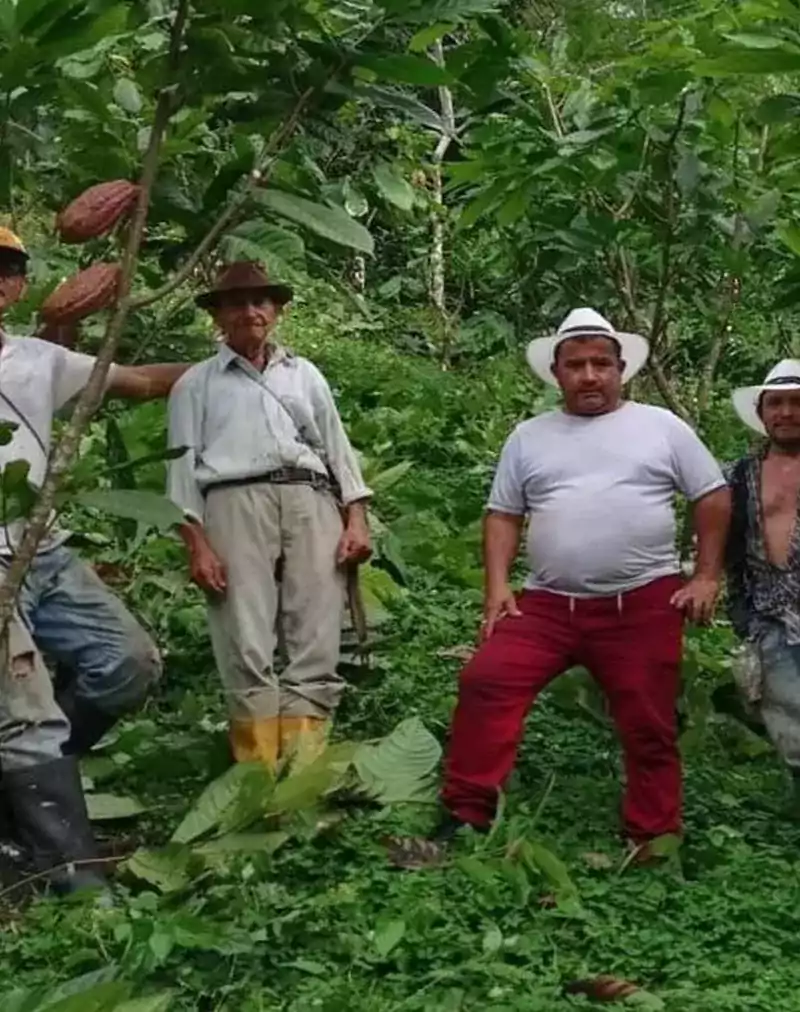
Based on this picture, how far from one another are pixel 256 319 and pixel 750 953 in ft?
7.31

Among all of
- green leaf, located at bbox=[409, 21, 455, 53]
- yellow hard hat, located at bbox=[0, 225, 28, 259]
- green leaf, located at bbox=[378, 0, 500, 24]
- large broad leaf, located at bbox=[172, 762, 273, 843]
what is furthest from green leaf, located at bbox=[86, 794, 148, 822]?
green leaf, located at bbox=[378, 0, 500, 24]

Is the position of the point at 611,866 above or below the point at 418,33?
below

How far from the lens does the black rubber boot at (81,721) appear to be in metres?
4.20

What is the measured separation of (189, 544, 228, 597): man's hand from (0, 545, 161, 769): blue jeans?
0.34 meters

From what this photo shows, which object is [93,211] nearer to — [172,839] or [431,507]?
[172,839]

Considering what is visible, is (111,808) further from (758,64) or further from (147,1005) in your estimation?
(758,64)

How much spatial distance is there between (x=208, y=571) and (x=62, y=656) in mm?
547

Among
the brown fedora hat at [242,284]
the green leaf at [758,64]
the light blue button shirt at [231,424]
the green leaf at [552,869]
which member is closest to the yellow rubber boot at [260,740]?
the light blue button shirt at [231,424]

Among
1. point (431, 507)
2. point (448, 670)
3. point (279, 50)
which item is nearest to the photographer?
point (279, 50)

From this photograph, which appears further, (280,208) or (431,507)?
(431,507)

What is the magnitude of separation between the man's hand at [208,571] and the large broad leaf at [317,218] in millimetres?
1618

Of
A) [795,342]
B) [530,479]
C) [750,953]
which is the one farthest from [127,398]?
[795,342]

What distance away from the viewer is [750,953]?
358 cm

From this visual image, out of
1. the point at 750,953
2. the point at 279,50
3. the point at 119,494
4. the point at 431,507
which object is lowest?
the point at 750,953
